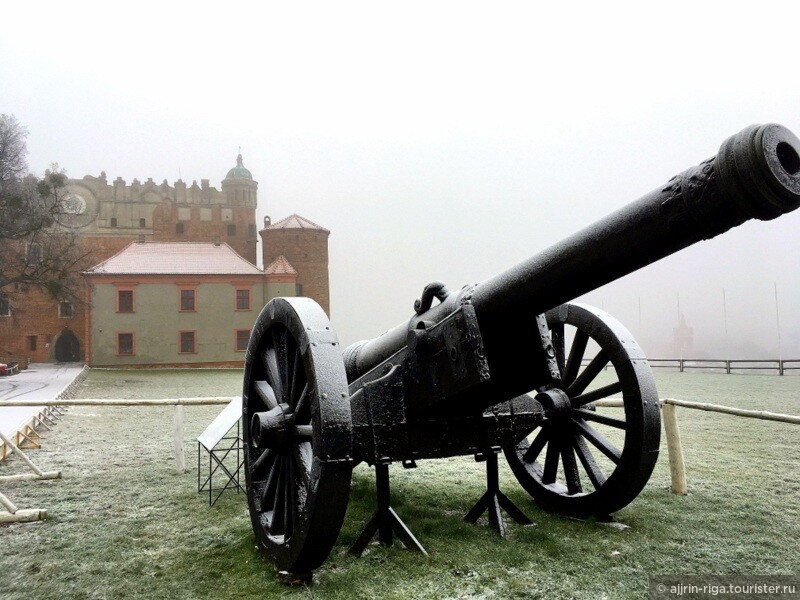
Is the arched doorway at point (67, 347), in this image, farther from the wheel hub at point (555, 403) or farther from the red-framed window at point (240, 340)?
the wheel hub at point (555, 403)

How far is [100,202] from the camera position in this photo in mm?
44250

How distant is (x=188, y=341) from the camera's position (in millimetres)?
29953

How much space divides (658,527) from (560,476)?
1.71m

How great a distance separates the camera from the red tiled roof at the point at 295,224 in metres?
34.9

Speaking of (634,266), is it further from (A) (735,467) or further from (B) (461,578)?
(A) (735,467)

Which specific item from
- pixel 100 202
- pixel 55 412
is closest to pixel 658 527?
pixel 55 412

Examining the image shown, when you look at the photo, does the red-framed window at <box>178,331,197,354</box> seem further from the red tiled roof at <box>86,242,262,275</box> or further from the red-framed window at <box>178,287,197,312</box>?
the red tiled roof at <box>86,242,262,275</box>

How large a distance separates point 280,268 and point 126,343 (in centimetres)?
762

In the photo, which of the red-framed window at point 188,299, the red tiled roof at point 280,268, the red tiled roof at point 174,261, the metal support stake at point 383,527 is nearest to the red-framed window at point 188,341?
the red-framed window at point 188,299

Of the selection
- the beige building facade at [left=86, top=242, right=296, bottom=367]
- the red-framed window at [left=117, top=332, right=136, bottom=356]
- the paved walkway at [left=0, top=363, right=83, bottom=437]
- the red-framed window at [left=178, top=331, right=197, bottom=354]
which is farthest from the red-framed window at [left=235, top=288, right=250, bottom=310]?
the paved walkway at [left=0, top=363, right=83, bottom=437]

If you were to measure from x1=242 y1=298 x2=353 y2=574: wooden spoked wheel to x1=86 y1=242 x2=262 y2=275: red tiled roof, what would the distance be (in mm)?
27375

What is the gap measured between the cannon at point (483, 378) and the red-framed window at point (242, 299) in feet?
87.2

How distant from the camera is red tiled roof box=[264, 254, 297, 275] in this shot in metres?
31.5

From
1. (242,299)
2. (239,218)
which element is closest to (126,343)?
(242,299)
